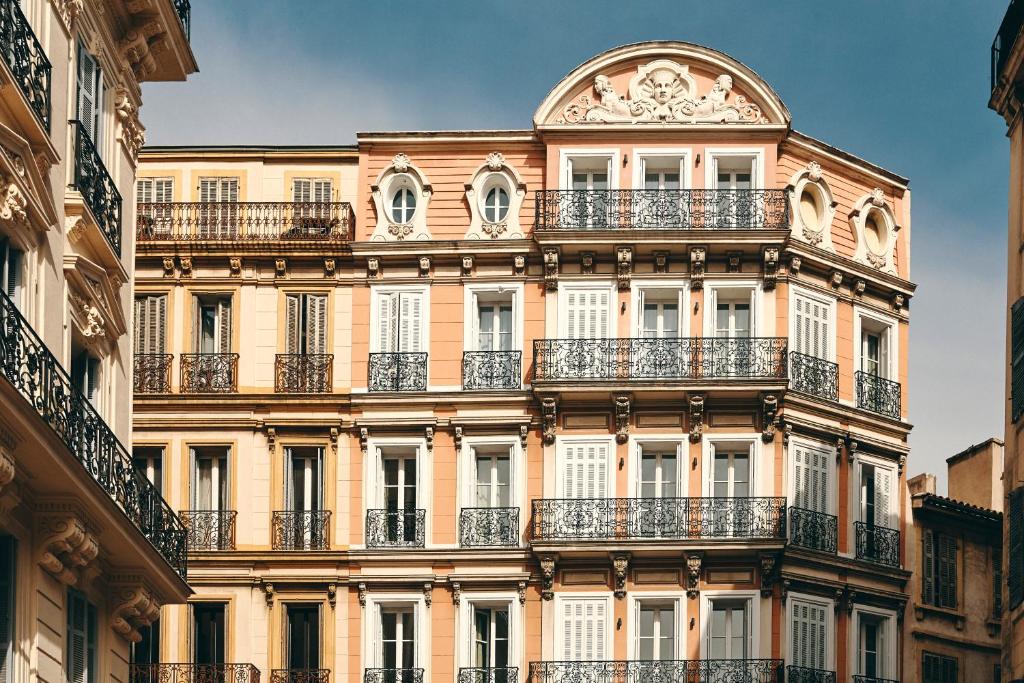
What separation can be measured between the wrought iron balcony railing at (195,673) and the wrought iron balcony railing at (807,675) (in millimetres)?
12106

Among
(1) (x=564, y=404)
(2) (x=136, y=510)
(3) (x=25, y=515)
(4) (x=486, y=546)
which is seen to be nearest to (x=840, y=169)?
(1) (x=564, y=404)

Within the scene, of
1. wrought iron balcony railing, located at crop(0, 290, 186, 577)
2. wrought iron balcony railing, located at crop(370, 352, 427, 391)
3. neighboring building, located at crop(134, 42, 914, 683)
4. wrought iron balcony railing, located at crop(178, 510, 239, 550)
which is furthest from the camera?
wrought iron balcony railing, located at crop(370, 352, 427, 391)

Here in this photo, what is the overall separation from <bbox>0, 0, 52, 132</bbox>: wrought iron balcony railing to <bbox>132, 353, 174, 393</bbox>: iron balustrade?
2113 cm

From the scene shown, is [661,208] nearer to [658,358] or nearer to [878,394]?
[658,358]

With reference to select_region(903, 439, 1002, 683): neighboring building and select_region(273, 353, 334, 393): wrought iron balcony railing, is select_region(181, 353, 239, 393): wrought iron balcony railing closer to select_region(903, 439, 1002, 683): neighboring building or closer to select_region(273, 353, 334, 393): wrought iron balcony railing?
select_region(273, 353, 334, 393): wrought iron balcony railing

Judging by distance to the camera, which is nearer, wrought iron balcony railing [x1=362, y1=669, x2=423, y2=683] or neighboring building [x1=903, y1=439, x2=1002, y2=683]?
wrought iron balcony railing [x1=362, y1=669, x2=423, y2=683]

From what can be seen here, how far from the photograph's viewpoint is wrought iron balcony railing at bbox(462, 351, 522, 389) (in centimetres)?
5106

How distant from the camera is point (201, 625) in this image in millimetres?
49781

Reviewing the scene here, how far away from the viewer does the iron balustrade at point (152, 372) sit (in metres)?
50.7

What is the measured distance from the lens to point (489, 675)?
4953cm

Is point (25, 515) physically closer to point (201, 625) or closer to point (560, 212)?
point (201, 625)

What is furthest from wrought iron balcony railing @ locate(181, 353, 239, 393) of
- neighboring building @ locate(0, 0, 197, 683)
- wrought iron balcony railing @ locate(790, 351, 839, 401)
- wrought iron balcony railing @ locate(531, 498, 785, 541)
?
neighboring building @ locate(0, 0, 197, 683)

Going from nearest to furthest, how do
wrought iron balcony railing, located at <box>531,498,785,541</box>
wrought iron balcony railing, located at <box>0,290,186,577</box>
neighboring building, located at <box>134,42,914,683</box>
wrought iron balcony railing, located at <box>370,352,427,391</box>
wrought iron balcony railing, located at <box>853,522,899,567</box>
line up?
1. wrought iron balcony railing, located at <box>0,290,186,577</box>
2. neighboring building, located at <box>134,42,914,683</box>
3. wrought iron balcony railing, located at <box>531,498,785,541</box>
4. wrought iron balcony railing, located at <box>370,352,427,391</box>
5. wrought iron balcony railing, located at <box>853,522,899,567</box>

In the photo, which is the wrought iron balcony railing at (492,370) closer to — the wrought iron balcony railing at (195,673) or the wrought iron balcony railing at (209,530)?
the wrought iron balcony railing at (209,530)
